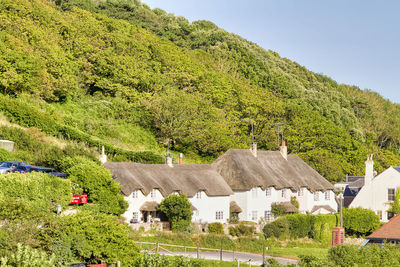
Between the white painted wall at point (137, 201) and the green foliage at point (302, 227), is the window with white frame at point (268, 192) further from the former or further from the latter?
the white painted wall at point (137, 201)

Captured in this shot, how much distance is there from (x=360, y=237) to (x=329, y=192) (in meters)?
9.90

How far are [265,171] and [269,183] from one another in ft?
8.89

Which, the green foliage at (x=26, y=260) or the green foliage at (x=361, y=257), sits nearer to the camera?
the green foliage at (x=26, y=260)

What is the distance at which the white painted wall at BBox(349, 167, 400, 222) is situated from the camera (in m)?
62.8

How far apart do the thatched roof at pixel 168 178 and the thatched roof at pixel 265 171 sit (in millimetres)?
1662

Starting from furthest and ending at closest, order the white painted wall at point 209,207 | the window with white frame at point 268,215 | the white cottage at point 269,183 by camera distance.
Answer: the window with white frame at point 268,215 → the white cottage at point 269,183 → the white painted wall at point 209,207

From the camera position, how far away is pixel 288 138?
87.2m

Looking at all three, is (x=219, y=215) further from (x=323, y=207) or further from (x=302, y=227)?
(x=323, y=207)

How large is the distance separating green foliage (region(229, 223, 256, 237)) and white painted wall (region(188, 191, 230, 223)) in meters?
3.63

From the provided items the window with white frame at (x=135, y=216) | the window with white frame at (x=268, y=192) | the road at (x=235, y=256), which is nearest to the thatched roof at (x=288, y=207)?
the window with white frame at (x=268, y=192)

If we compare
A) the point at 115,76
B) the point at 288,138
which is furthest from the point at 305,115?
the point at 115,76

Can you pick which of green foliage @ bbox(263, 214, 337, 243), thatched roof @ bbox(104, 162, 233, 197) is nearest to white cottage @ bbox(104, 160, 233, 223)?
thatched roof @ bbox(104, 162, 233, 197)

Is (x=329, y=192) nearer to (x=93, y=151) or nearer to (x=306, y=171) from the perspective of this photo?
(x=306, y=171)

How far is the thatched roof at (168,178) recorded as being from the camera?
50.5 m
